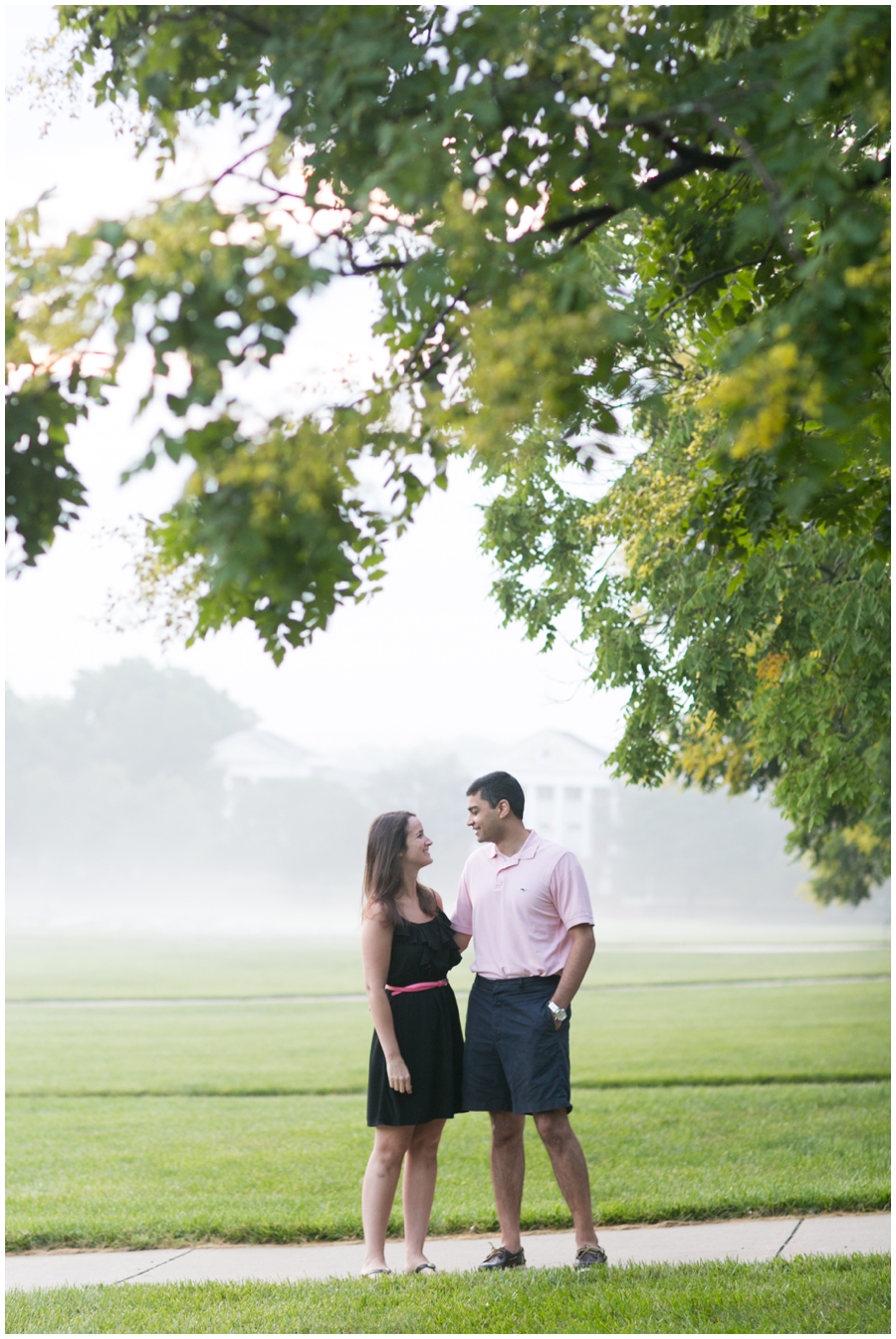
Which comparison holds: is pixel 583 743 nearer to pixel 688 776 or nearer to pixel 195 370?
pixel 688 776

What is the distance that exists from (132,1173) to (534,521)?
572 cm

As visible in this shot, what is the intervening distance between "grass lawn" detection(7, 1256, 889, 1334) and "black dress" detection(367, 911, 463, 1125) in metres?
0.71

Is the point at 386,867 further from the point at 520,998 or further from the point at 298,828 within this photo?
the point at 298,828

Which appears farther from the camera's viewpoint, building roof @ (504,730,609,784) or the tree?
building roof @ (504,730,609,784)

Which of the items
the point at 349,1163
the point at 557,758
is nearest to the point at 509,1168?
the point at 349,1163

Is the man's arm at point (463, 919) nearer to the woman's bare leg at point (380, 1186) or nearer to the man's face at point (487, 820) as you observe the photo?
the man's face at point (487, 820)

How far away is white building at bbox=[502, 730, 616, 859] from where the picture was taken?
105438 millimetres

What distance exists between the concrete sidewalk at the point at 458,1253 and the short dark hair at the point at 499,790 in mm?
2065

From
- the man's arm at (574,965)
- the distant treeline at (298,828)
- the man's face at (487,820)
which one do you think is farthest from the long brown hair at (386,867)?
the distant treeline at (298,828)

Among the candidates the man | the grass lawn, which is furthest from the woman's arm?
the grass lawn

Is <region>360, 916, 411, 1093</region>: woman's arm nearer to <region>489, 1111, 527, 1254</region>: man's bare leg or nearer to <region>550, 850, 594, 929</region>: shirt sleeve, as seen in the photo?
<region>489, 1111, 527, 1254</region>: man's bare leg

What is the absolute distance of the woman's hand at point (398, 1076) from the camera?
5395 millimetres

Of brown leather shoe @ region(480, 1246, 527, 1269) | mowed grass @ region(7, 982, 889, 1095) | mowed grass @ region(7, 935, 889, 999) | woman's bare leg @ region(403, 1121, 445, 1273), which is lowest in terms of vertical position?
mowed grass @ region(7, 935, 889, 999)

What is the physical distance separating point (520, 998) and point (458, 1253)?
1554 millimetres
